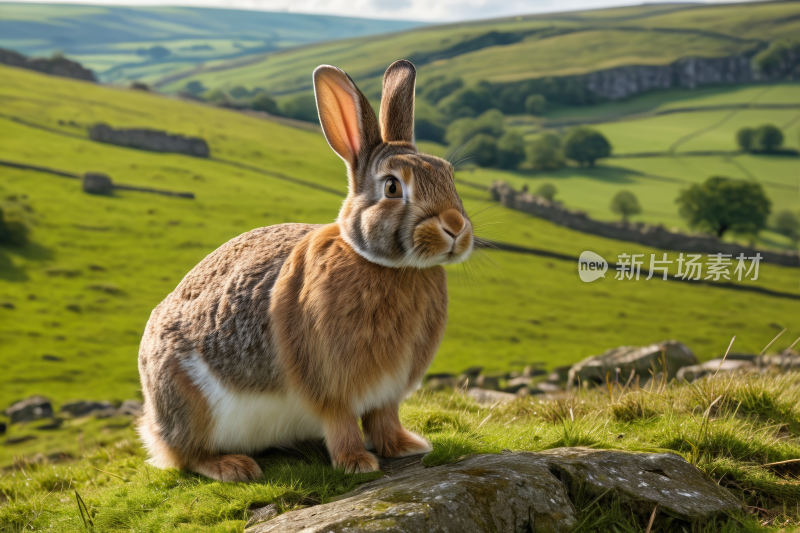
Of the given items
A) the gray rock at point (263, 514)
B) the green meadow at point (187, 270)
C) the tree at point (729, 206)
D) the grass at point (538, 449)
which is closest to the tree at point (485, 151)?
the green meadow at point (187, 270)

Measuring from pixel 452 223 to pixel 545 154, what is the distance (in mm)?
120441

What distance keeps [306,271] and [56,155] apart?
94.2m

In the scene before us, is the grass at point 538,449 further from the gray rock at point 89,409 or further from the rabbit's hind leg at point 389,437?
the gray rock at point 89,409

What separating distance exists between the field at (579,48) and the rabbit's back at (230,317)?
146 meters

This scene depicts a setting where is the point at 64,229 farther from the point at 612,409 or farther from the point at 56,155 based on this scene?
the point at 612,409

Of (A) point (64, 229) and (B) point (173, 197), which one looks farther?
(B) point (173, 197)

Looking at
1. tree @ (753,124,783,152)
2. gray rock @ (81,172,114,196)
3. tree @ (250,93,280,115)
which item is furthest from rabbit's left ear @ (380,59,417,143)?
tree @ (250,93,280,115)

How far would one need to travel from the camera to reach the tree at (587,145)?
390 ft

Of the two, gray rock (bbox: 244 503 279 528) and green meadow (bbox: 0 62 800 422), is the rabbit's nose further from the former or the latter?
green meadow (bbox: 0 62 800 422)

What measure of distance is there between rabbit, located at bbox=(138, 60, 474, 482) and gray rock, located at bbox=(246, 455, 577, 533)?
83 centimetres

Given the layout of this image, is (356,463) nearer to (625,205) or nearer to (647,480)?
→ (647,480)

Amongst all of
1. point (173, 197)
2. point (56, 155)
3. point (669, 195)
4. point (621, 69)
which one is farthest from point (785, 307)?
point (621, 69)

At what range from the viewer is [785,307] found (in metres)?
69.1

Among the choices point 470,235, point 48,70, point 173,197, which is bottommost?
point 173,197
